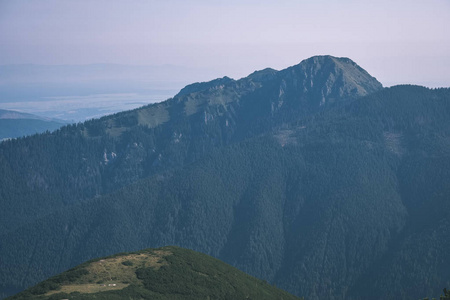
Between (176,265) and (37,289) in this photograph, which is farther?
(176,265)

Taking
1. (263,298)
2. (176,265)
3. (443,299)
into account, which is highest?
(443,299)

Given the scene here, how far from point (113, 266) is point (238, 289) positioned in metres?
42.7

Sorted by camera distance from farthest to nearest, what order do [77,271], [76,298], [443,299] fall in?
1. [77,271]
2. [76,298]
3. [443,299]

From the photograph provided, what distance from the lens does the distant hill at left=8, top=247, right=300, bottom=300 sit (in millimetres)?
164000

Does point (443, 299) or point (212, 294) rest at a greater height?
point (443, 299)

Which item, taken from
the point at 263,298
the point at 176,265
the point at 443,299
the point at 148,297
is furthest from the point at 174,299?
the point at 443,299

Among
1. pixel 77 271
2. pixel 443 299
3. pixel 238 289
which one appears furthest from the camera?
pixel 238 289

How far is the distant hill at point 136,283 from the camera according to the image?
164 metres

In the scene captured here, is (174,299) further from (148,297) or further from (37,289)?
(37,289)

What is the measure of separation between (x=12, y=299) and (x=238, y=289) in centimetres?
7310

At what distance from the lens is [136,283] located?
584 ft

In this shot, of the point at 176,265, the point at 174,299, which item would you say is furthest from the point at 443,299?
the point at 176,265

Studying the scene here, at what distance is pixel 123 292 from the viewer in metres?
168

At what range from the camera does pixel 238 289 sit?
640 feet
